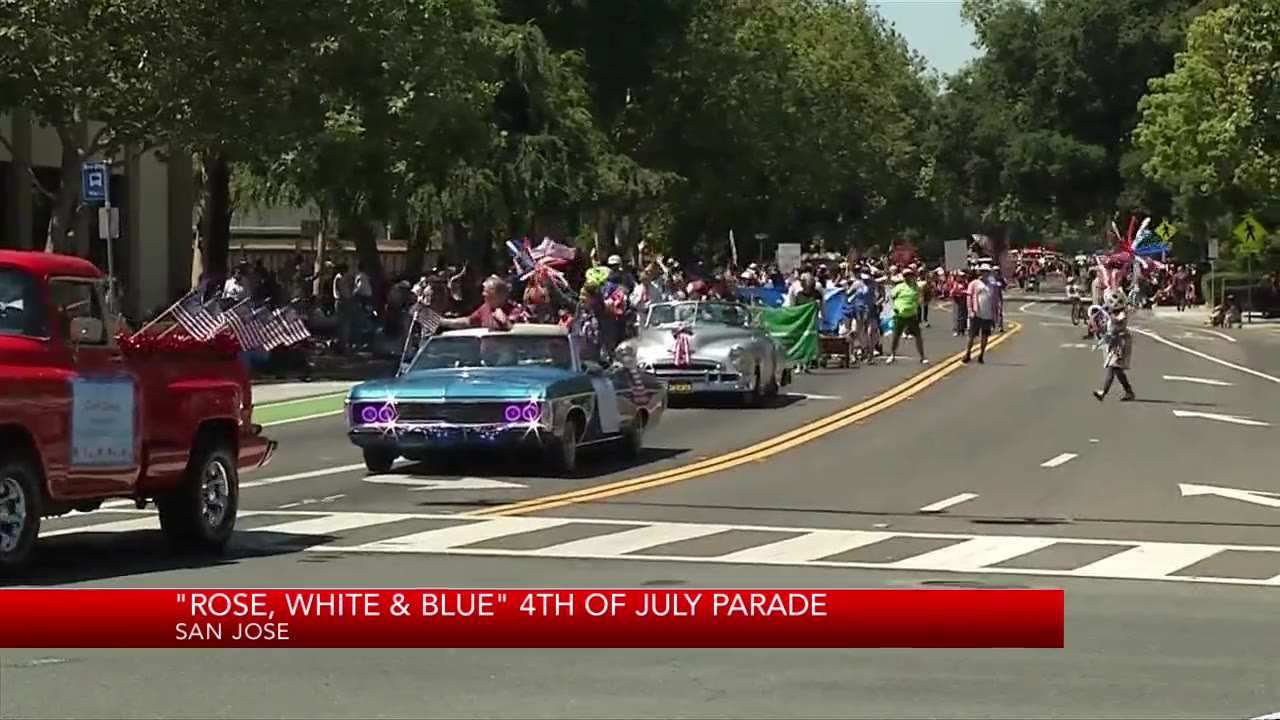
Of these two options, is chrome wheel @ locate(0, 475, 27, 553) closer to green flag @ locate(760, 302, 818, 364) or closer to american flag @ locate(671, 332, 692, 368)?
american flag @ locate(671, 332, 692, 368)

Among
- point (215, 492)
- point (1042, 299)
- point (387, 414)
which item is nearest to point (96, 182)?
point (387, 414)

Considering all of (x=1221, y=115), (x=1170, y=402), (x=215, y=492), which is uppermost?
(x=1221, y=115)

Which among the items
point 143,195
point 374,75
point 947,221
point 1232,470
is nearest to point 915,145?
point 947,221

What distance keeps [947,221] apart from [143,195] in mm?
84379

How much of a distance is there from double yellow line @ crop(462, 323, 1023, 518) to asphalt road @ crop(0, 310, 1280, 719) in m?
0.08

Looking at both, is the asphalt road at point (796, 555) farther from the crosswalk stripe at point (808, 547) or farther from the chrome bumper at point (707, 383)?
the chrome bumper at point (707, 383)

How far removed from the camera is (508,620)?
37.5 feet

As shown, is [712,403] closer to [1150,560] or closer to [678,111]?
[1150,560]

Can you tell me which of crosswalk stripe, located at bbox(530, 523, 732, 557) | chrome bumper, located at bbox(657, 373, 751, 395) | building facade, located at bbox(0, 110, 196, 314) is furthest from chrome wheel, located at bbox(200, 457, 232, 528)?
building facade, located at bbox(0, 110, 196, 314)

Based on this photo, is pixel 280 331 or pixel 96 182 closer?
pixel 96 182

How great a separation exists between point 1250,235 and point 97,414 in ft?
214

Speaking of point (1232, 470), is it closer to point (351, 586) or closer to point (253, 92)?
point (351, 586)

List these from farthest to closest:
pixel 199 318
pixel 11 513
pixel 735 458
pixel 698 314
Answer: pixel 698 314
pixel 735 458
pixel 199 318
pixel 11 513

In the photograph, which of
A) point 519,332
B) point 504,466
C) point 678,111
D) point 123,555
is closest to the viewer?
point 123,555
